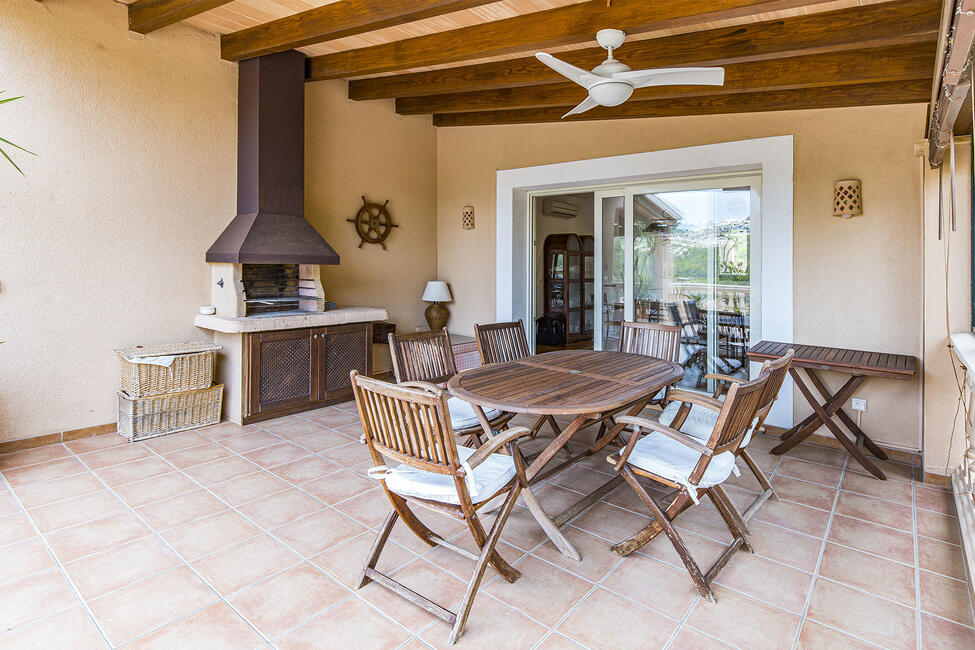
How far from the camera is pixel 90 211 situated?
151 inches

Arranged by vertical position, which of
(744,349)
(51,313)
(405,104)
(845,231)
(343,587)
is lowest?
(343,587)

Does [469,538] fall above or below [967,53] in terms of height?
below

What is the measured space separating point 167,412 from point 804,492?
4.35m

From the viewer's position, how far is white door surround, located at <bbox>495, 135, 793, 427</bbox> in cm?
404

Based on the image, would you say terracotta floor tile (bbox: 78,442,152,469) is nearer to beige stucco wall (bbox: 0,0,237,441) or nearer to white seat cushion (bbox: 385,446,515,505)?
beige stucco wall (bbox: 0,0,237,441)

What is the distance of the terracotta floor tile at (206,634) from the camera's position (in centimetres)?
180

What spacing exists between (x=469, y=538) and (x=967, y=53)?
8.53 feet

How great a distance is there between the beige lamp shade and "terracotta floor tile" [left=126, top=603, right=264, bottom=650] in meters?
4.34

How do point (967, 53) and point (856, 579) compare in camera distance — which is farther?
point (856, 579)

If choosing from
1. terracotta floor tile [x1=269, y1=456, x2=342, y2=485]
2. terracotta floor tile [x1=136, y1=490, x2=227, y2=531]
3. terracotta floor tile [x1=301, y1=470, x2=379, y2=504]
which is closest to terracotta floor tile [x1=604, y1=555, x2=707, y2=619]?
terracotta floor tile [x1=301, y1=470, x2=379, y2=504]

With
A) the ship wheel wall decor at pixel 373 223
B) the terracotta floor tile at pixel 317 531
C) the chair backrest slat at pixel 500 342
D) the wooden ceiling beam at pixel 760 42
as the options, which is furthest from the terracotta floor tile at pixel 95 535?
the wooden ceiling beam at pixel 760 42

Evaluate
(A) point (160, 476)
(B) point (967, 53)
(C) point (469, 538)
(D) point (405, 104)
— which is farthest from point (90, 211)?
(B) point (967, 53)

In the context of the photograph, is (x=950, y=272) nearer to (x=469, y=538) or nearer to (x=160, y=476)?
(x=469, y=538)

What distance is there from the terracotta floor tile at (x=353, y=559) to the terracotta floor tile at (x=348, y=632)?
169 mm
